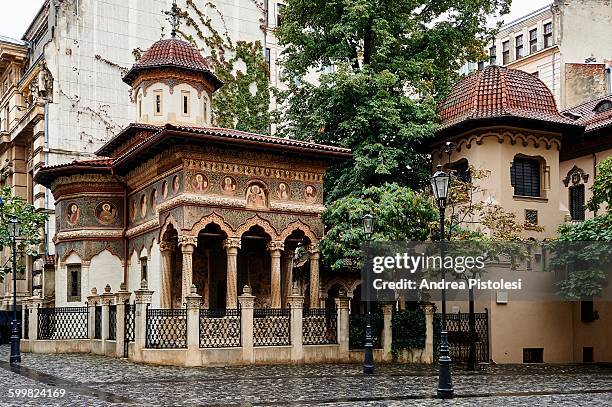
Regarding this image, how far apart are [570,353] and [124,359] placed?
53.0 feet

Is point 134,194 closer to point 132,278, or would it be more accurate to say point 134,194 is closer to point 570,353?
point 132,278

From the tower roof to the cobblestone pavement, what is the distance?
13.5 metres

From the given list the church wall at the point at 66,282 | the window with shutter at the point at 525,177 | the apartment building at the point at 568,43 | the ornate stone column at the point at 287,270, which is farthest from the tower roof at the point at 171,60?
the apartment building at the point at 568,43

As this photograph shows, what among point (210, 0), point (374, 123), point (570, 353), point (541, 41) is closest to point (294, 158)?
point (374, 123)

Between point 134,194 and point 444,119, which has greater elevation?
point 444,119

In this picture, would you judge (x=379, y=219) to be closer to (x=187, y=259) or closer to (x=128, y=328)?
(x=187, y=259)

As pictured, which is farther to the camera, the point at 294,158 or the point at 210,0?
the point at 210,0

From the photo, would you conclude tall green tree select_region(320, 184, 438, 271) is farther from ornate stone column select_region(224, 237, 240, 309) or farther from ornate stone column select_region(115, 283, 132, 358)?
ornate stone column select_region(115, 283, 132, 358)

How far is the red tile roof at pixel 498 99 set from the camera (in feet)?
101

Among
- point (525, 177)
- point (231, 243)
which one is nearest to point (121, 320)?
point (231, 243)

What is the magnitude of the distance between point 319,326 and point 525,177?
34.4 feet

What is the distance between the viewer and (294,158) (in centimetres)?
2906

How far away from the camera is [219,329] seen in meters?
24.5

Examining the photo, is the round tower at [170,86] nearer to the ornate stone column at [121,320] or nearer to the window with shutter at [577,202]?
the ornate stone column at [121,320]
